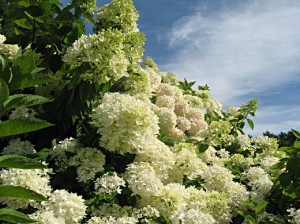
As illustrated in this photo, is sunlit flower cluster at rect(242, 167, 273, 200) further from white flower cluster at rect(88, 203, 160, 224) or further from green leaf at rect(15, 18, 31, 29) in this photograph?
green leaf at rect(15, 18, 31, 29)

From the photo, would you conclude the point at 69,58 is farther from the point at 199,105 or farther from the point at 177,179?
the point at 199,105

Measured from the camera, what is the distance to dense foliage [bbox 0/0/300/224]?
284 centimetres

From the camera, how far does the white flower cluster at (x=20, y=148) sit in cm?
352

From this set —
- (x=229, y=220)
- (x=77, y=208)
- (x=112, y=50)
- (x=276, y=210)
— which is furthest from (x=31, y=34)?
(x=276, y=210)

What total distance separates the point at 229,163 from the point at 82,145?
6.51 ft

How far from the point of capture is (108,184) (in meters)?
3.12

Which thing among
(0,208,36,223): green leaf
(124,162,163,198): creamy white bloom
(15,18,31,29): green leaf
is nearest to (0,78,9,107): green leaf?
(0,208,36,223): green leaf

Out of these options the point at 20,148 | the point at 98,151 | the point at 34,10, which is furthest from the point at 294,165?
the point at 34,10

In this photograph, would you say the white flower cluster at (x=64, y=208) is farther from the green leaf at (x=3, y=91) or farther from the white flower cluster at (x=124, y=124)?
the green leaf at (x=3, y=91)

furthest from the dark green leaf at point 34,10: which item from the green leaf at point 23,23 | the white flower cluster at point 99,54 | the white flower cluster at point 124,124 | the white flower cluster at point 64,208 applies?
the white flower cluster at point 64,208

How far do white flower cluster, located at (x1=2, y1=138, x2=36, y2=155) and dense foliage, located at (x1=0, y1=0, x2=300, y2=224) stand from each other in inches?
0.5

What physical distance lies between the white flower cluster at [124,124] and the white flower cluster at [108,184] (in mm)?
269

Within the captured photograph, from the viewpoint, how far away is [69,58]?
11.3 ft

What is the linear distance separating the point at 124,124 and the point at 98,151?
33cm
